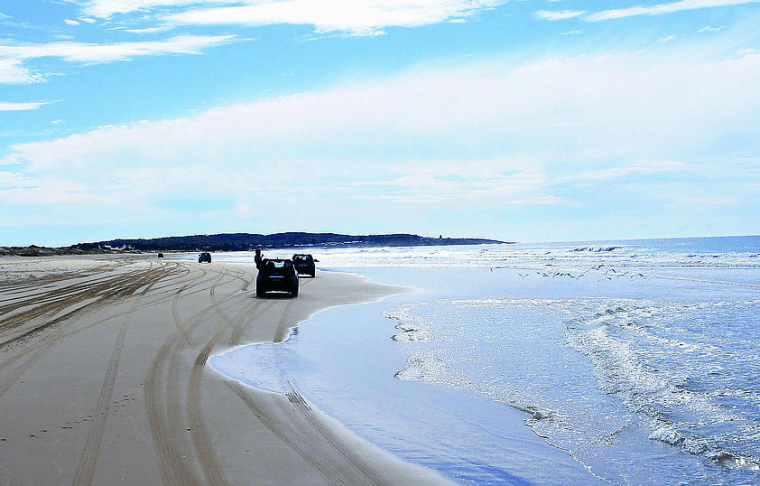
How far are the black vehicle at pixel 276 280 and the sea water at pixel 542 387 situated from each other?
594 centimetres

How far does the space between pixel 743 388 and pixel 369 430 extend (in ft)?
18.7

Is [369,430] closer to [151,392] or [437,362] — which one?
[151,392]

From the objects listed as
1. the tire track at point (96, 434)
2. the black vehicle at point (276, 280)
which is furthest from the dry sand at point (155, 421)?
Answer: the black vehicle at point (276, 280)

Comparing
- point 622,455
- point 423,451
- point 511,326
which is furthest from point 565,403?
point 511,326

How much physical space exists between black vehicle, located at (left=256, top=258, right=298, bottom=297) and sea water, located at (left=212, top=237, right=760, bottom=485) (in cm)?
594

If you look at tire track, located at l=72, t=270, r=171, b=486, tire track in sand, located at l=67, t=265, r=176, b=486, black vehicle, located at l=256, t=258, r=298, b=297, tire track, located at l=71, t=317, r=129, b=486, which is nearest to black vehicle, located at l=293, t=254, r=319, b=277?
black vehicle, located at l=256, t=258, r=298, b=297

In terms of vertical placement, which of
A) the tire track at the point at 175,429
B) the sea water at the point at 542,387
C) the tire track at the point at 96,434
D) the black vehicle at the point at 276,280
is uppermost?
the black vehicle at the point at 276,280

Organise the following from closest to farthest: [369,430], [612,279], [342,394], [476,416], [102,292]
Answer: [369,430] < [476,416] < [342,394] < [102,292] < [612,279]

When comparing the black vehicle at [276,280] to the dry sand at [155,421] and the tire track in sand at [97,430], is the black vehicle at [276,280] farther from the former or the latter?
A: the tire track in sand at [97,430]

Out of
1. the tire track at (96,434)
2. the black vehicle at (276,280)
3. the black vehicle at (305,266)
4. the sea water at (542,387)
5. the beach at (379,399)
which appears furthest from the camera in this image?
the black vehicle at (305,266)

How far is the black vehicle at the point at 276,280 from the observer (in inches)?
936

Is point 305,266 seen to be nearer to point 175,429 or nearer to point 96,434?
point 175,429

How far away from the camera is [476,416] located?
7539mm

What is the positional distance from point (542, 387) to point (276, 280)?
1627 cm
